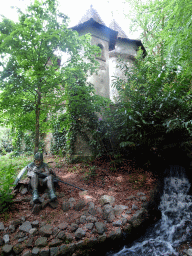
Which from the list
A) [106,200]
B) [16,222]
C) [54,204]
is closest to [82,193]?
[106,200]

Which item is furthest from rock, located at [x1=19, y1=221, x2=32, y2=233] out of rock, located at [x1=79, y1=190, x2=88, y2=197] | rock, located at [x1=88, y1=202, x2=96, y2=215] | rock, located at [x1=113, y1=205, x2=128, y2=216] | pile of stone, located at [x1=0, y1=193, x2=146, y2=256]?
rock, located at [x1=113, y1=205, x2=128, y2=216]

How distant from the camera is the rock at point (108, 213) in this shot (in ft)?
12.2

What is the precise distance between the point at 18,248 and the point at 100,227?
1580 mm

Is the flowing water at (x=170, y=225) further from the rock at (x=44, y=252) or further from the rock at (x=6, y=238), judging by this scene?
the rock at (x=6, y=238)

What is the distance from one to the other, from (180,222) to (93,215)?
2317mm

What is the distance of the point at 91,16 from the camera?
10086mm

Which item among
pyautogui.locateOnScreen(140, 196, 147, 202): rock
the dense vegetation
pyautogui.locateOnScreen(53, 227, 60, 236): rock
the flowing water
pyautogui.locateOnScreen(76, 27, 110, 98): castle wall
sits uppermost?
pyautogui.locateOnScreen(76, 27, 110, 98): castle wall

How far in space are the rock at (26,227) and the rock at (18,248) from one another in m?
0.29

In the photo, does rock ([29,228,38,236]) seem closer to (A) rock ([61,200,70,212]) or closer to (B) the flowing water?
(A) rock ([61,200,70,212])

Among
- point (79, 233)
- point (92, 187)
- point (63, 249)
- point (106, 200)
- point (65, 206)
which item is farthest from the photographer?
point (92, 187)

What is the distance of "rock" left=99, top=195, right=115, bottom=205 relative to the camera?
429 centimetres

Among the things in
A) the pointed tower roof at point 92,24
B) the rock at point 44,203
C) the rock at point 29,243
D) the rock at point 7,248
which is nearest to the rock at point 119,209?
the rock at point 44,203

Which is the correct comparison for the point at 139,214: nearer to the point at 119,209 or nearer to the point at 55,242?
the point at 119,209

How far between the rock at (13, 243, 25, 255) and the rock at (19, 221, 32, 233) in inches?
11.5
